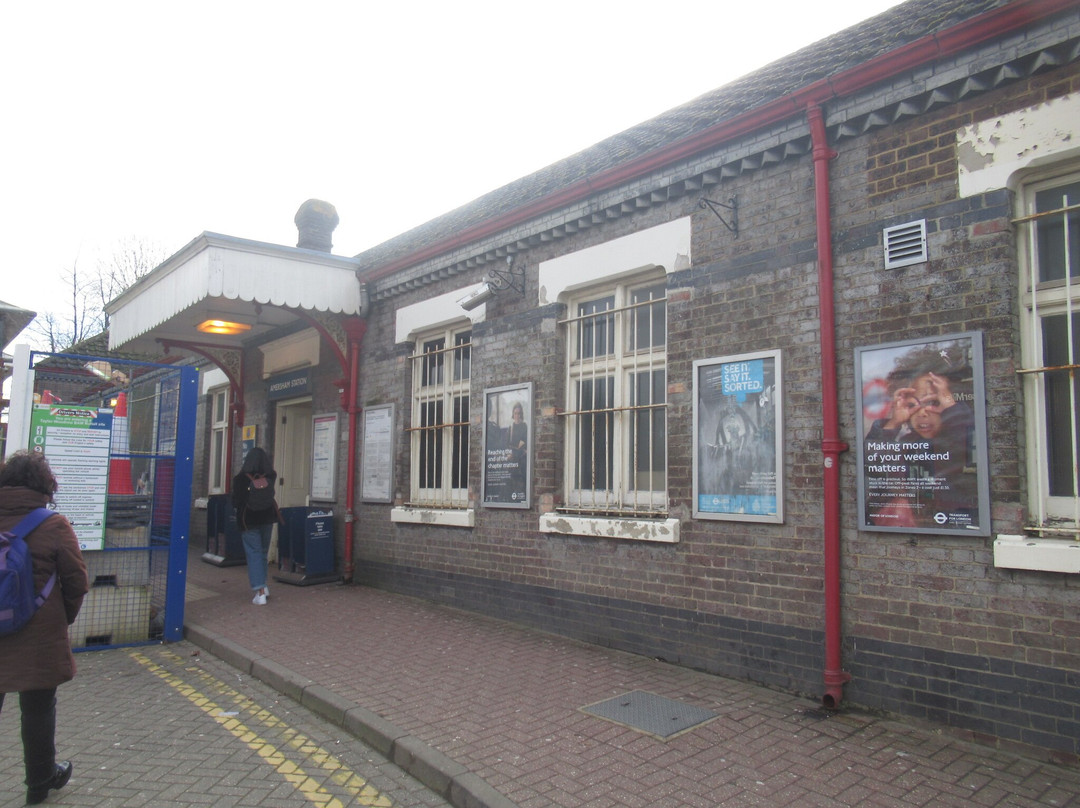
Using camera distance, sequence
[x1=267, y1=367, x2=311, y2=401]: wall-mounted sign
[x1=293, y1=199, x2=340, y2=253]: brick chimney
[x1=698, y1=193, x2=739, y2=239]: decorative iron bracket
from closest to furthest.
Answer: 1. [x1=698, y1=193, x2=739, y2=239]: decorative iron bracket
2. [x1=267, y1=367, x2=311, y2=401]: wall-mounted sign
3. [x1=293, y1=199, x2=340, y2=253]: brick chimney

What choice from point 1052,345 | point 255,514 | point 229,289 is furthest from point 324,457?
point 1052,345

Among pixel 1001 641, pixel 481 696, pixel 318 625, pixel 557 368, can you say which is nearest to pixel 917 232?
pixel 1001 641

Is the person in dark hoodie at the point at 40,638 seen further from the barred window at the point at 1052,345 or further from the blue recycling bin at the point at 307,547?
the blue recycling bin at the point at 307,547

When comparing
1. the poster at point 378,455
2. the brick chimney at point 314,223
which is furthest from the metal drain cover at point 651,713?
the brick chimney at point 314,223

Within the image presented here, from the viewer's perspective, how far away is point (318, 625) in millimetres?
7770

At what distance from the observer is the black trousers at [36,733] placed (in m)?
3.82

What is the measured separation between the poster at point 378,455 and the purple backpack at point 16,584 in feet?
19.4

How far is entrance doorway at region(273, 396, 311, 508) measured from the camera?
1285 cm

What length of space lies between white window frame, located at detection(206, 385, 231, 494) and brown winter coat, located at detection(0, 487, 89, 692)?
11318mm

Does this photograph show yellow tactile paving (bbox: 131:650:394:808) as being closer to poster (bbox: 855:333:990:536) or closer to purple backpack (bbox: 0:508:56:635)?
purple backpack (bbox: 0:508:56:635)

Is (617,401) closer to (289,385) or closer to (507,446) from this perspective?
(507,446)

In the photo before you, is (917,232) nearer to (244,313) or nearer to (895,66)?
(895,66)

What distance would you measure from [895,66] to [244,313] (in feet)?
30.4

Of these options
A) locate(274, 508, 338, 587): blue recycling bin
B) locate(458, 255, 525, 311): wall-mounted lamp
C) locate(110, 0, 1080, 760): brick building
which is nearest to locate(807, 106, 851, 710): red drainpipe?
locate(110, 0, 1080, 760): brick building
